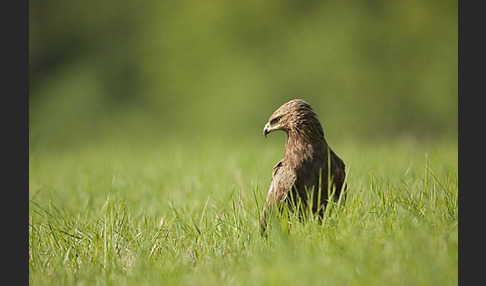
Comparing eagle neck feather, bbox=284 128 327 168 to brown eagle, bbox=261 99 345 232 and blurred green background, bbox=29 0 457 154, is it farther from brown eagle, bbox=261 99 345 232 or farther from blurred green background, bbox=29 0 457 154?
blurred green background, bbox=29 0 457 154

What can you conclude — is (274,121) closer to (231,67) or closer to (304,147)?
(304,147)

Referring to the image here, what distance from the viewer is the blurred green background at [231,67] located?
12250mm

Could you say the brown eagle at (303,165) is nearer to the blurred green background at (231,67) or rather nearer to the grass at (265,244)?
the grass at (265,244)

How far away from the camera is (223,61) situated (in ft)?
46.1

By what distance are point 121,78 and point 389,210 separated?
13.5 m

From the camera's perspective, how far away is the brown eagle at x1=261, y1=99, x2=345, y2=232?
320cm

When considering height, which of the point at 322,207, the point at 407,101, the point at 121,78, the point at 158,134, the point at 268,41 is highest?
the point at 268,41

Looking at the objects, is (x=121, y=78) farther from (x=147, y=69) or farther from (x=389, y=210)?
(x=389, y=210)

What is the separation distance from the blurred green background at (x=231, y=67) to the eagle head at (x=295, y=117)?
801cm

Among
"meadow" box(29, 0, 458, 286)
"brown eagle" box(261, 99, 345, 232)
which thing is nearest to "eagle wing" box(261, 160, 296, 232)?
"brown eagle" box(261, 99, 345, 232)

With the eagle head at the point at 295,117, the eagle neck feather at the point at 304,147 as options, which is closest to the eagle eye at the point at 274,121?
the eagle head at the point at 295,117

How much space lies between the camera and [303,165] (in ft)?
10.5

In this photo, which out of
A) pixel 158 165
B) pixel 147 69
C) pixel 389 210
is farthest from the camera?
pixel 147 69

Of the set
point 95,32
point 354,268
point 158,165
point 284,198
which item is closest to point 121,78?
point 95,32
